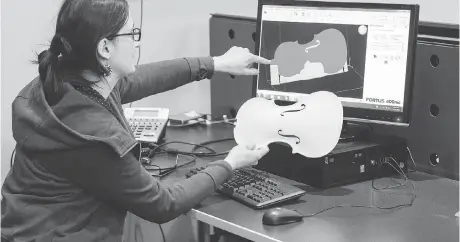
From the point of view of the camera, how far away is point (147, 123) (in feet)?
7.50

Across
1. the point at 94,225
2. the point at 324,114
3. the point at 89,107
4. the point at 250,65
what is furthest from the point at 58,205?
the point at 250,65

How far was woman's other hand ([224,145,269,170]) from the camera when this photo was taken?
169cm

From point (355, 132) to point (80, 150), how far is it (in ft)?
2.80

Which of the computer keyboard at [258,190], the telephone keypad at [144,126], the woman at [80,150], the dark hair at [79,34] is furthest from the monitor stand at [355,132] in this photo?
the dark hair at [79,34]

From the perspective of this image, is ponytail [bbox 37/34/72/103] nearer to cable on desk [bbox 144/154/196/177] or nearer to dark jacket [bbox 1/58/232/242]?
dark jacket [bbox 1/58/232/242]

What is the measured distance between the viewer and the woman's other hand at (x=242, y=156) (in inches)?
66.4

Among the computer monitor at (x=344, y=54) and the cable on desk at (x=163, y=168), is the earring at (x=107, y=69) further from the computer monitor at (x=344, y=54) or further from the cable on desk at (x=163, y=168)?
the computer monitor at (x=344, y=54)

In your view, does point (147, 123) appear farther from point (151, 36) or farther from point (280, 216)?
point (280, 216)

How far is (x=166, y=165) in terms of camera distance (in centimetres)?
200

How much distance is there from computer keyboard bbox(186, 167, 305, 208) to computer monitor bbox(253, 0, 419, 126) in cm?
30

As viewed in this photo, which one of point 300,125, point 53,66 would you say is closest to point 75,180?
point 53,66

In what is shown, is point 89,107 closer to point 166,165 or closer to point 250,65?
point 166,165

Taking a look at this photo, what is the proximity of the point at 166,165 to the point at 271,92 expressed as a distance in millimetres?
383

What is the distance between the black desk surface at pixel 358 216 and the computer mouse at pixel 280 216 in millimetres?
11
